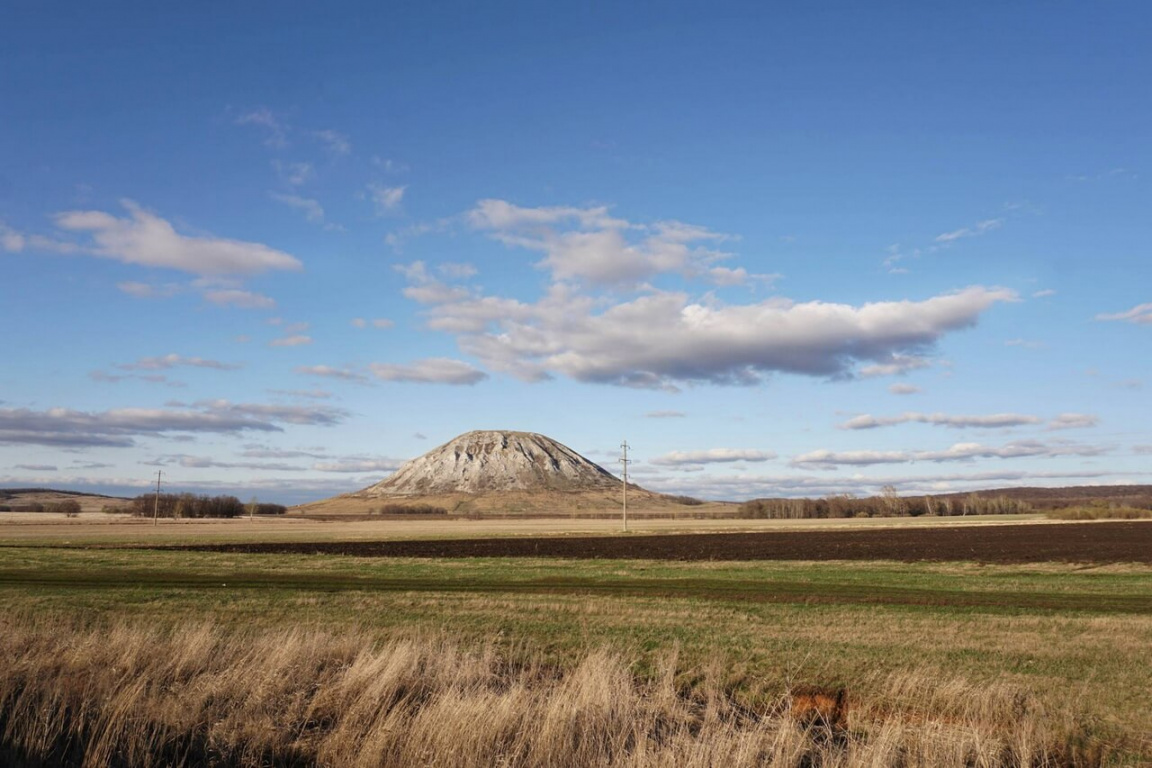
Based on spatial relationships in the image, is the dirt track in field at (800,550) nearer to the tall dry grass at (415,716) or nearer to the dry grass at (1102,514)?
the tall dry grass at (415,716)

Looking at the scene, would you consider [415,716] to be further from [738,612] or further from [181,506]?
[181,506]

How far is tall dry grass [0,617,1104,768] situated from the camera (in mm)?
8312

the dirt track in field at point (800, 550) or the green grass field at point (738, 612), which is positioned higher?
the green grass field at point (738, 612)

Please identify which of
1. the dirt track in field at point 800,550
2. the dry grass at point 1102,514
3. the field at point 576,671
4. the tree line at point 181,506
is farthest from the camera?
the tree line at point 181,506

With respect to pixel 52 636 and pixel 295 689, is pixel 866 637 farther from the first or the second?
pixel 52 636

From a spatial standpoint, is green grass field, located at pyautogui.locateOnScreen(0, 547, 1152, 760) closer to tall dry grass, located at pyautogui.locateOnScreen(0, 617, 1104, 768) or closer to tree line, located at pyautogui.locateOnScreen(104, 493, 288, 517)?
tall dry grass, located at pyautogui.locateOnScreen(0, 617, 1104, 768)

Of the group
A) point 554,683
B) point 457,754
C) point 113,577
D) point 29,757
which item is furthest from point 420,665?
point 113,577

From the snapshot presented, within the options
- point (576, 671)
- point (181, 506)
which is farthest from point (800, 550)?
point (181, 506)

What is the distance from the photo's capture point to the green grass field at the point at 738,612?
14.7 metres

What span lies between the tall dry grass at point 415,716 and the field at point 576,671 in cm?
5

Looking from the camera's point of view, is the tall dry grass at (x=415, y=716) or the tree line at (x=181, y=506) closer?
the tall dry grass at (x=415, y=716)

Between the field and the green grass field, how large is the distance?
0.12 metres

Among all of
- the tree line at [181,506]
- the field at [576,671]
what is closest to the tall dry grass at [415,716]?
the field at [576,671]

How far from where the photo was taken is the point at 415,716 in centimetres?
952
